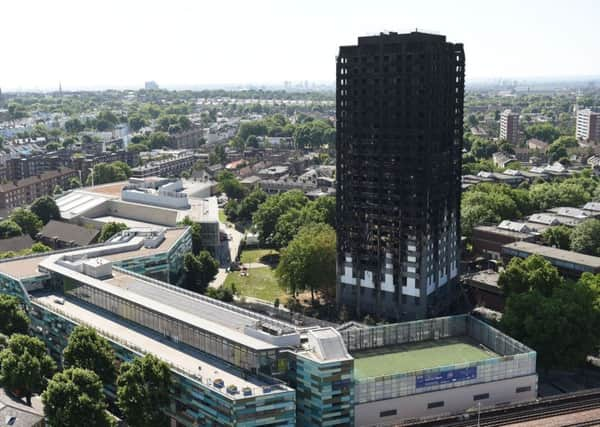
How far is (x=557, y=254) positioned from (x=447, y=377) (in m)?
38.7

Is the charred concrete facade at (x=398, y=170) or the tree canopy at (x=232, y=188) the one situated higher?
the charred concrete facade at (x=398, y=170)

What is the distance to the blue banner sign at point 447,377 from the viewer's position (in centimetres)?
5616

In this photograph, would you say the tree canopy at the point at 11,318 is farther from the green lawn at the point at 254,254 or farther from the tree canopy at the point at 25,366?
the green lawn at the point at 254,254

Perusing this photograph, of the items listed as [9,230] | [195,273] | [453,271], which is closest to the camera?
[453,271]

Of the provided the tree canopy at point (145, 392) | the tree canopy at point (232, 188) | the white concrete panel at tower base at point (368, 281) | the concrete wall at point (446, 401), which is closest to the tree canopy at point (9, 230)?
the tree canopy at point (232, 188)

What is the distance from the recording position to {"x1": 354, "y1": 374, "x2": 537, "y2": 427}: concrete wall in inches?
2163

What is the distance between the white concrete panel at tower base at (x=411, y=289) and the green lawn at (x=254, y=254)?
120ft

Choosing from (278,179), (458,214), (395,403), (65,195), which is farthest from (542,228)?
(65,195)

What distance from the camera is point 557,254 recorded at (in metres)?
88.2

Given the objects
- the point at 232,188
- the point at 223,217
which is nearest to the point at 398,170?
the point at 223,217

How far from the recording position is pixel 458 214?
84.3 m

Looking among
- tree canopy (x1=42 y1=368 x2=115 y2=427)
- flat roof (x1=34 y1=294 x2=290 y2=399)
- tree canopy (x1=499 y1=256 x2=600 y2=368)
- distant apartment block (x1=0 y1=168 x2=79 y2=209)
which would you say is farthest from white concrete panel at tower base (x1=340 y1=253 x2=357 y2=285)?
distant apartment block (x1=0 y1=168 x2=79 y2=209)

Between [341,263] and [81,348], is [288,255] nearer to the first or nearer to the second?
[341,263]

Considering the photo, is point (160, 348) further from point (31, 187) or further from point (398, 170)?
point (31, 187)
